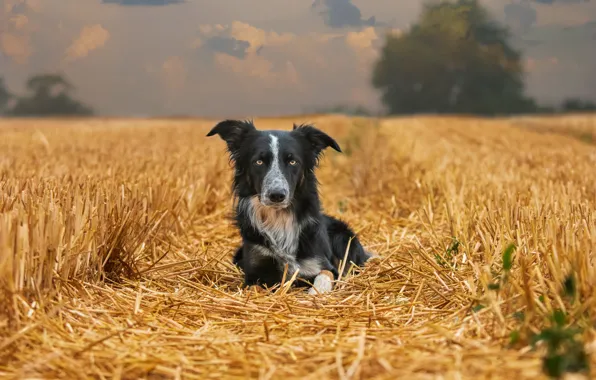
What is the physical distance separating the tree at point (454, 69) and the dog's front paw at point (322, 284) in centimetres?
5674

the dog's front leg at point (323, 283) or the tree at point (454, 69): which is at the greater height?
the tree at point (454, 69)

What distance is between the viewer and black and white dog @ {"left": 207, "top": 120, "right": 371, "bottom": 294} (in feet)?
15.8

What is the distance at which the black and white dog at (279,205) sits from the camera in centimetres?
482

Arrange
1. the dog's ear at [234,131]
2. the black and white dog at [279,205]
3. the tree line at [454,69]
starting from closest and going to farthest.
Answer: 1. the black and white dog at [279,205]
2. the dog's ear at [234,131]
3. the tree line at [454,69]

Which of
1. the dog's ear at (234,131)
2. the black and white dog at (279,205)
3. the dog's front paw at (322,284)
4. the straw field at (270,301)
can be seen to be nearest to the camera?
the straw field at (270,301)

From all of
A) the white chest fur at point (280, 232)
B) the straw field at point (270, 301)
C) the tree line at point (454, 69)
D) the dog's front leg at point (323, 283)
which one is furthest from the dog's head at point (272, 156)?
the tree line at point (454, 69)

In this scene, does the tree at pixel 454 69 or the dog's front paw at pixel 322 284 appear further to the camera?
the tree at pixel 454 69

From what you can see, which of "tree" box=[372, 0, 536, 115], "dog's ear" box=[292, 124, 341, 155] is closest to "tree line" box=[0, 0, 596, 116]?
"tree" box=[372, 0, 536, 115]

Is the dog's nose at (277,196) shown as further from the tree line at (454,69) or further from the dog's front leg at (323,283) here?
the tree line at (454,69)

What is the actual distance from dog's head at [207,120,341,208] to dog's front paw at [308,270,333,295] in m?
0.56

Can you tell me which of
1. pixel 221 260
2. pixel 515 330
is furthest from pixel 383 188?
pixel 515 330

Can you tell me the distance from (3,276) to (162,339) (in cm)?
80

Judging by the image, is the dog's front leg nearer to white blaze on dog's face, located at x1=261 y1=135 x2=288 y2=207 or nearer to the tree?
A: white blaze on dog's face, located at x1=261 y1=135 x2=288 y2=207

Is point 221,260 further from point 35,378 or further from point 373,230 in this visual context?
point 35,378
